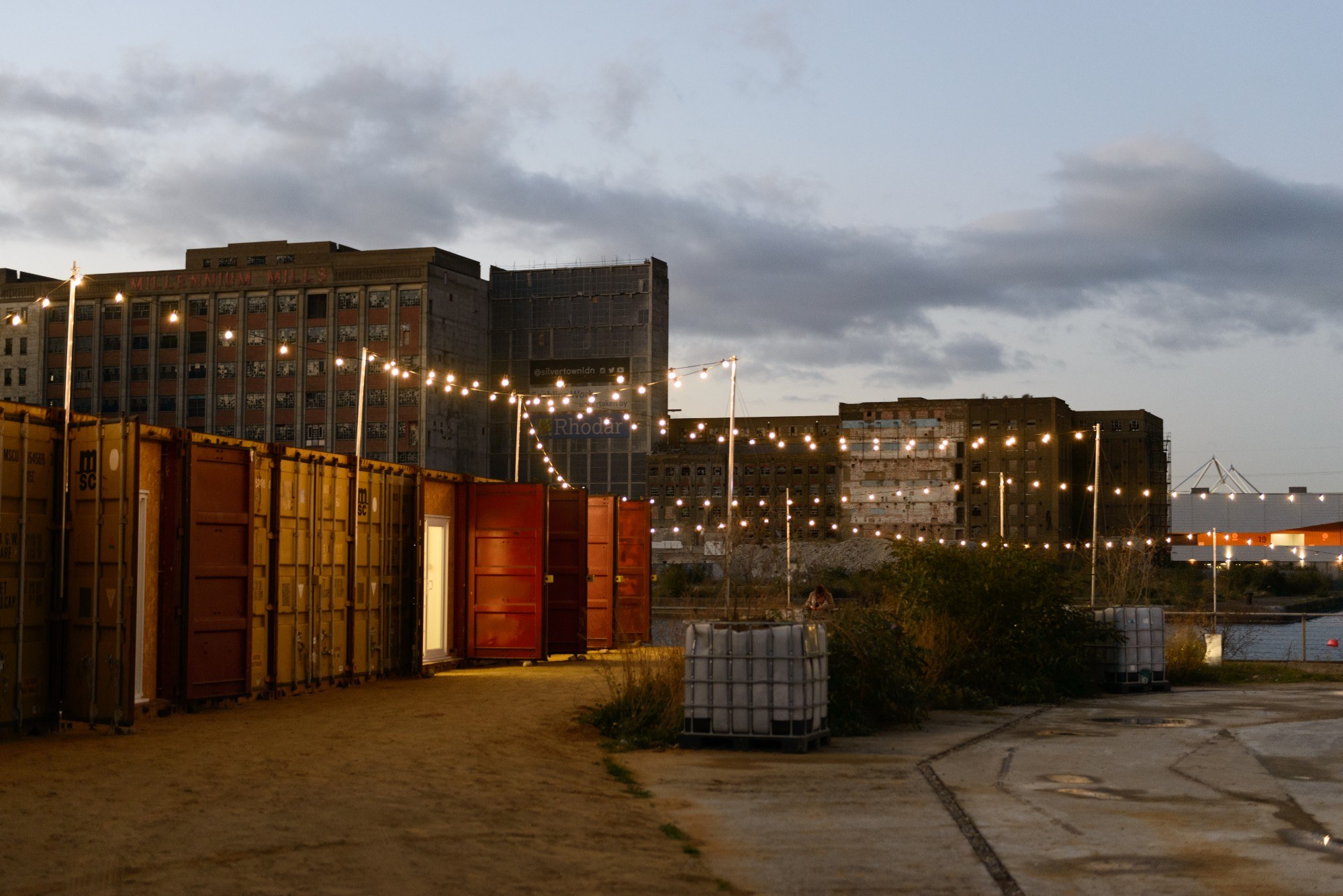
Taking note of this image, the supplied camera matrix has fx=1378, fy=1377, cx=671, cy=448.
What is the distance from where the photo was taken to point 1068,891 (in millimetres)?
7699

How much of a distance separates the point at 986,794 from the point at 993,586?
378 inches

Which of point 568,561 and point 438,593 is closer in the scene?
point 438,593

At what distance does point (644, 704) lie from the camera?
48.9ft

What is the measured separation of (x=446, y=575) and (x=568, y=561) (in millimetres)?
2995

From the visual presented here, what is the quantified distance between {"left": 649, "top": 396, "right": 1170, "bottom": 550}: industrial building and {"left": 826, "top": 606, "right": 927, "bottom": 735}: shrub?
9071cm

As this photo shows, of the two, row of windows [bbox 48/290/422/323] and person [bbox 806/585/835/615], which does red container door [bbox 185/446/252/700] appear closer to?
person [bbox 806/585/835/615]

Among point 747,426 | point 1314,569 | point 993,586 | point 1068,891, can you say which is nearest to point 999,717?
point 993,586

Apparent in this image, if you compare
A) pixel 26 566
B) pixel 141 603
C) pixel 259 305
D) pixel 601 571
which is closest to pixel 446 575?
pixel 601 571

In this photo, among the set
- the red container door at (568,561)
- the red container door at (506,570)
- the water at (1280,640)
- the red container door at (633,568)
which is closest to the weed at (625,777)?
the red container door at (506,570)

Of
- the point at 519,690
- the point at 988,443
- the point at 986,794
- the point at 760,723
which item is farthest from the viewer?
the point at 988,443

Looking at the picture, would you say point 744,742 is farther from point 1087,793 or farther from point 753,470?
point 753,470

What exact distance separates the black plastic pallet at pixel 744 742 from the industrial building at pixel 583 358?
91906 mm

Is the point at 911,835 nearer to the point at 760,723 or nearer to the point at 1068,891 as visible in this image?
the point at 1068,891

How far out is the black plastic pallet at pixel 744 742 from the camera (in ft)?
44.0
